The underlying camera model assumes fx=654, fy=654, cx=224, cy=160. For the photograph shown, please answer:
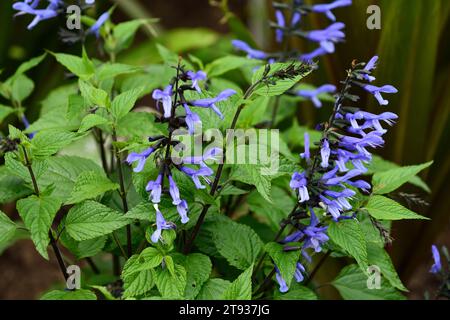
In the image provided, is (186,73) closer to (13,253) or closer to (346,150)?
(346,150)

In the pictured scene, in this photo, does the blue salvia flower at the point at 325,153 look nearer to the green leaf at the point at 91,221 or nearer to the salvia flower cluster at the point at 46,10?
the green leaf at the point at 91,221

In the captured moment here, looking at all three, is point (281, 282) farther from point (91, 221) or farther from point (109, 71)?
point (109, 71)

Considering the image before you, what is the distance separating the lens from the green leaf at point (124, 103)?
4.26ft

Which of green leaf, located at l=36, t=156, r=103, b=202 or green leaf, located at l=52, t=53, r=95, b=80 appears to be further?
green leaf, located at l=52, t=53, r=95, b=80

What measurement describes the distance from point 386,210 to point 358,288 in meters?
0.27

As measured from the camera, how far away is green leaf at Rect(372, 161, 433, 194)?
1.34 meters

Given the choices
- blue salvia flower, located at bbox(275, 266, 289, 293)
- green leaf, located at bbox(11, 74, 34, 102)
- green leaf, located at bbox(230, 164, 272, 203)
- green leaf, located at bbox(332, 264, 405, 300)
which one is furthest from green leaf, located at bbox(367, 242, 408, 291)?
green leaf, located at bbox(11, 74, 34, 102)

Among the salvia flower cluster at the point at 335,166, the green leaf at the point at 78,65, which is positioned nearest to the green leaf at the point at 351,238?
the salvia flower cluster at the point at 335,166

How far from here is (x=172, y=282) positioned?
119cm

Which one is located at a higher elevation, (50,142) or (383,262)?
(50,142)

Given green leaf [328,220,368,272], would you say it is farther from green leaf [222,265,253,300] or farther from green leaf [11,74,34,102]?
green leaf [11,74,34,102]

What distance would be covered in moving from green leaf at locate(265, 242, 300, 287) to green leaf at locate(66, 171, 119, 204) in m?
0.33

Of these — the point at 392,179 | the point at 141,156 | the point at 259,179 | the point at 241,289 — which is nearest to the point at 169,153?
the point at 141,156
